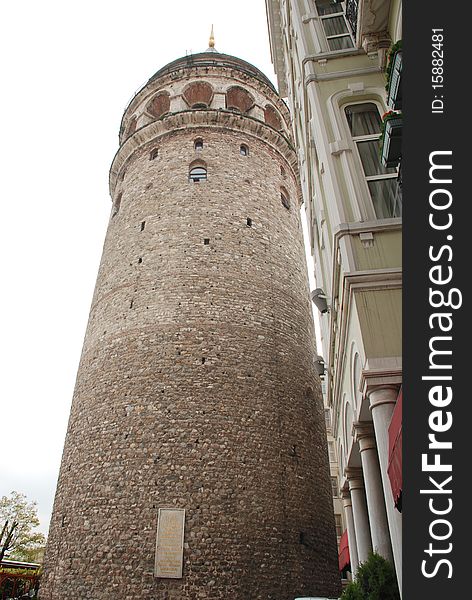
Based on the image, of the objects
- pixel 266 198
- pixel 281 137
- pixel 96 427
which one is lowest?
pixel 96 427

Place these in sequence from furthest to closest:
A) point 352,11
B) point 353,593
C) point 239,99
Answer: point 239,99, point 352,11, point 353,593

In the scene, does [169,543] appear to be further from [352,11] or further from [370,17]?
[352,11]

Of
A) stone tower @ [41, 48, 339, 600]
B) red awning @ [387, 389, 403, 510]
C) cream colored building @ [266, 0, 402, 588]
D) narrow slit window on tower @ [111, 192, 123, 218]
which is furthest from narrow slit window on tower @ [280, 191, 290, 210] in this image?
red awning @ [387, 389, 403, 510]

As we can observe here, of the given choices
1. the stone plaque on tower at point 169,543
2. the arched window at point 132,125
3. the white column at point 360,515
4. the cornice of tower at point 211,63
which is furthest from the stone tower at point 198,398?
the cornice of tower at point 211,63

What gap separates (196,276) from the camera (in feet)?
49.6

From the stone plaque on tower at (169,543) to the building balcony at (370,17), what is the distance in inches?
406

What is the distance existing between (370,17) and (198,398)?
9.34 meters

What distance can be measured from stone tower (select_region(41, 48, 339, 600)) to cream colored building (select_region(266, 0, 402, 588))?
309 centimetres

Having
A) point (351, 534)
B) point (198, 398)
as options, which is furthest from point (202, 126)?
point (351, 534)

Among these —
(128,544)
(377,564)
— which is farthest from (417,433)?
(128,544)

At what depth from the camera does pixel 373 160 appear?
298 inches

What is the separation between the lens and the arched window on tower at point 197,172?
17812 mm

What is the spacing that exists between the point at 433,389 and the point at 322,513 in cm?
1116

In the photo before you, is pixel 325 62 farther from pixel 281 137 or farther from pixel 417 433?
pixel 281 137
